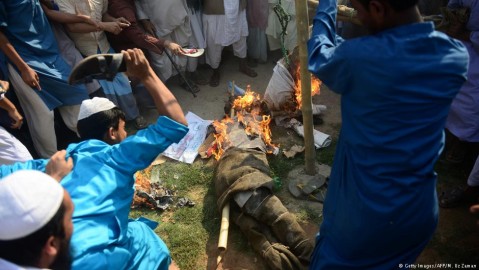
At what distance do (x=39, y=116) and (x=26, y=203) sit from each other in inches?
142

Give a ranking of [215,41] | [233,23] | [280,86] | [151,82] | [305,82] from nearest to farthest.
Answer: [151,82]
[305,82]
[280,86]
[233,23]
[215,41]

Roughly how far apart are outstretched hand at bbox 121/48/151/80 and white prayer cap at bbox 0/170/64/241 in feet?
3.33

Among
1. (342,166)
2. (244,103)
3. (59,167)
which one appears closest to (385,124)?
(342,166)

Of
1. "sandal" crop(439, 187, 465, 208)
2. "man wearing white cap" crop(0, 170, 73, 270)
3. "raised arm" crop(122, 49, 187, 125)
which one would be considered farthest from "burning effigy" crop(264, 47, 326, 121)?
"man wearing white cap" crop(0, 170, 73, 270)

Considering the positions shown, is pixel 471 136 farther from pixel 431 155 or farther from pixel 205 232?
pixel 205 232

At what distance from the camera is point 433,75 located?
6.29 feet

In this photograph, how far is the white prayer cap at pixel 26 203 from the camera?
1.55 meters

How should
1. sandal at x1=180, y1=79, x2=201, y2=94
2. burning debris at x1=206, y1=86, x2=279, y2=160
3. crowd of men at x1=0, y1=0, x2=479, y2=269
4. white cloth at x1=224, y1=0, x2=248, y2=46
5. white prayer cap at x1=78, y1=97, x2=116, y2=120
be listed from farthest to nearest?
1. sandal at x1=180, y1=79, x2=201, y2=94
2. white cloth at x1=224, y1=0, x2=248, y2=46
3. burning debris at x1=206, y1=86, x2=279, y2=160
4. white prayer cap at x1=78, y1=97, x2=116, y2=120
5. crowd of men at x1=0, y1=0, x2=479, y2=269

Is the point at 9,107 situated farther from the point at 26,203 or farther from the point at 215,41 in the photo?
the point at 215,41

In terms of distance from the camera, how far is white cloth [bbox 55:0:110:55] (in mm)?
4922

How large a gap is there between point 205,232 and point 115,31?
3.06 meters

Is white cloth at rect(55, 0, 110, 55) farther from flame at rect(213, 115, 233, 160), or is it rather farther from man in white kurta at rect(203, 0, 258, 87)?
flame at rect(213, 115, 233, 160)

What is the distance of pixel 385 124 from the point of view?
2.03 meters

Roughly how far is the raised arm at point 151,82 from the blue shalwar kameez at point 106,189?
0.31 feet
